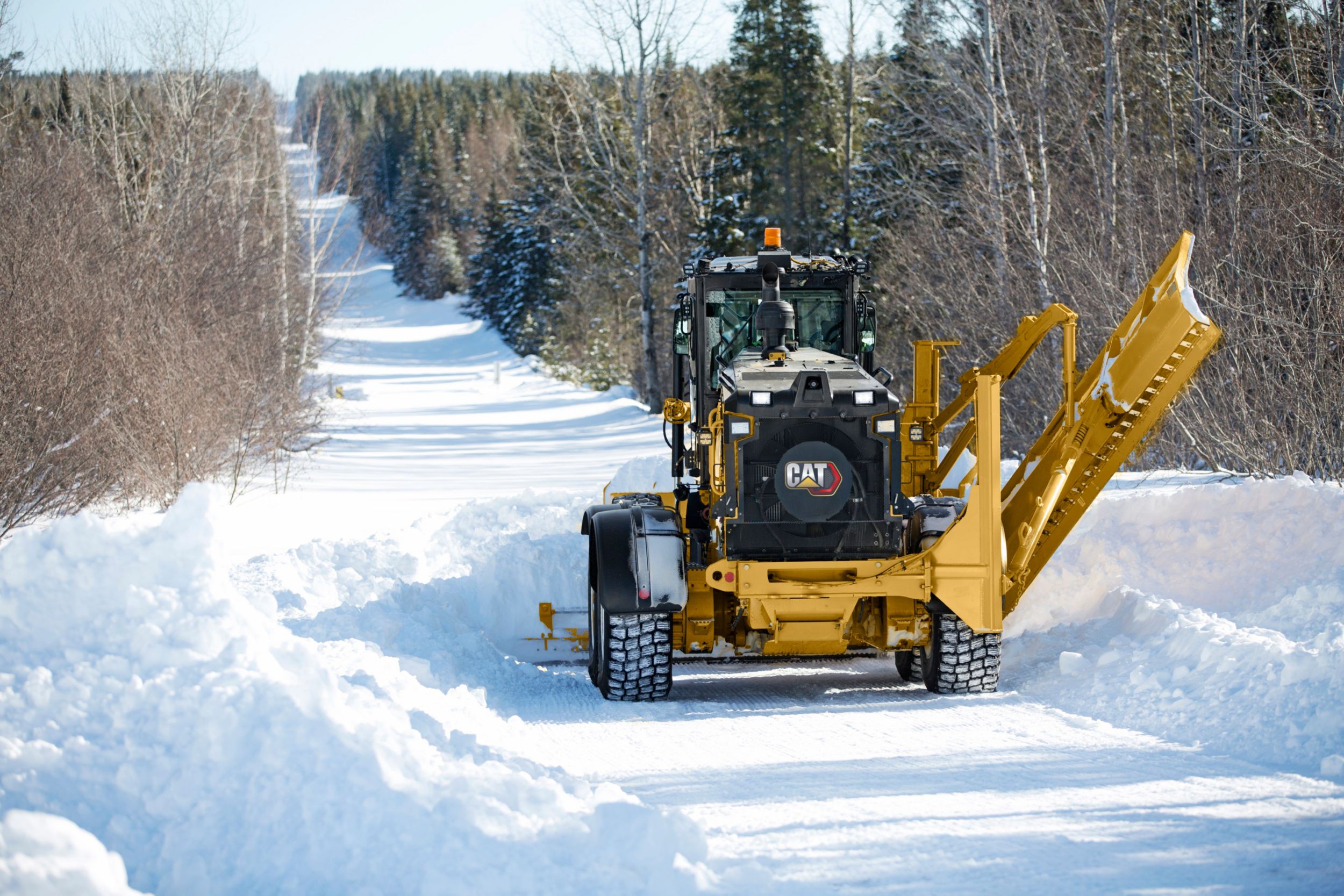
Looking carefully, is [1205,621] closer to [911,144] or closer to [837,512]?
[837,512]

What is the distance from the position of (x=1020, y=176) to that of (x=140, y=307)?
13500 millimetres

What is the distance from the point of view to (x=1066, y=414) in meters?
8.02

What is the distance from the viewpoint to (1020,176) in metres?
20.0

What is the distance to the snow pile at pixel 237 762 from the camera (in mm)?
4352

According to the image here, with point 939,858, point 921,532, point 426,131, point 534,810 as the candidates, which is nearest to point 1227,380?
point 921,532

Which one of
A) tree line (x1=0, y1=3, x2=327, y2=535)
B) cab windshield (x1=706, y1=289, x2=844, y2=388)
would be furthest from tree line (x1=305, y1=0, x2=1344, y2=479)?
tree line (x1=0, y1=3, x2=327, y2=535)

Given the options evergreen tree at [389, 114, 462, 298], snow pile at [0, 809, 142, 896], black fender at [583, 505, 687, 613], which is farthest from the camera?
evergreen tree at [389, 114, 462, 298]

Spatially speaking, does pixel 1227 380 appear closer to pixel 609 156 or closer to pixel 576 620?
pixel 576 620

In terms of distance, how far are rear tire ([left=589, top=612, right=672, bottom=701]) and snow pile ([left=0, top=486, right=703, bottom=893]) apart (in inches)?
58.8

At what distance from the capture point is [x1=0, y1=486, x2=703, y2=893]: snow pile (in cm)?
435

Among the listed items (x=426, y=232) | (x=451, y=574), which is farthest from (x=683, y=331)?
(x=426, y=232)

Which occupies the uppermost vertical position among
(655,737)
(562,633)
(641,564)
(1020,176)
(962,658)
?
(1020,176)

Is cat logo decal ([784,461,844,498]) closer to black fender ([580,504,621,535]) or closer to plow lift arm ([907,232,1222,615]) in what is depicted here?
plow lift arm ([907,232,1222,615])

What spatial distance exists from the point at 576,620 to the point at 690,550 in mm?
1642
